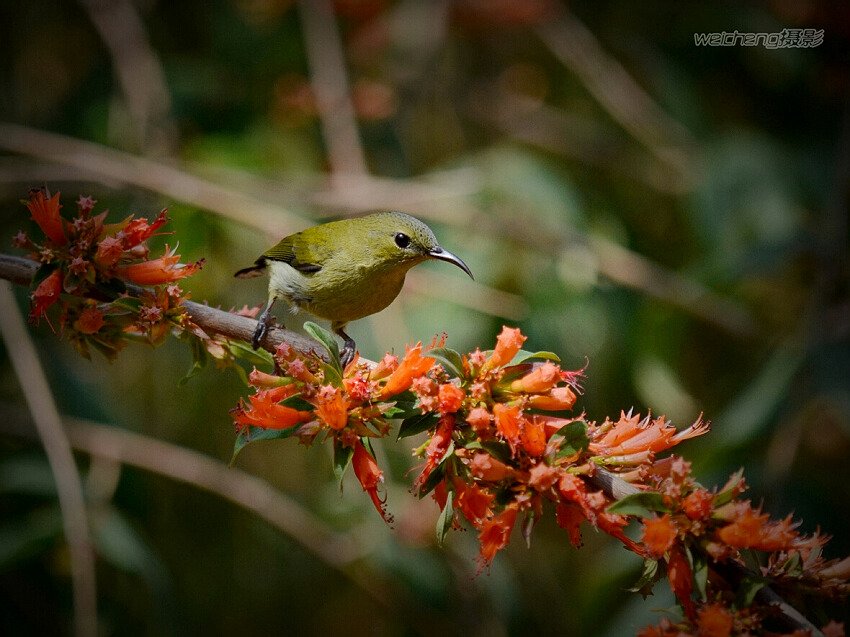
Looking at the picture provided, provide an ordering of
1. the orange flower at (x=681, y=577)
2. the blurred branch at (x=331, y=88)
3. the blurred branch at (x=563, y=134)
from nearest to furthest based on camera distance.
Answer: the orange flower at (x=681, y=577) < the blurred branch at (x=331, y=88) < the blurred branch at (x=563, y=134)

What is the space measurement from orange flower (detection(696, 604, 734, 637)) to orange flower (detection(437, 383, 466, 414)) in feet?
2.16

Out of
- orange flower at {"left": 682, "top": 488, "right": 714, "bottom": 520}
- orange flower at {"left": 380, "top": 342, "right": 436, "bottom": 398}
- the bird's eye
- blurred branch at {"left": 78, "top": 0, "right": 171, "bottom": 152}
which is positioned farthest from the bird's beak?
blurred branch at {"left": 78, "top": 0, "right": 171, "bottom": 152}

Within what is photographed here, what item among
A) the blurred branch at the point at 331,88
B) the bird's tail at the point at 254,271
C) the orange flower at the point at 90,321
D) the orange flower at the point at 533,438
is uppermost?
the blurred branch at the point at 331,88

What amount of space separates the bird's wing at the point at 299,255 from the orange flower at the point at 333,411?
4.98 feet

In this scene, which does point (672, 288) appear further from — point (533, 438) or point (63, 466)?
point (63, 466)

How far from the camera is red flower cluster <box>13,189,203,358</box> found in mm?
1714

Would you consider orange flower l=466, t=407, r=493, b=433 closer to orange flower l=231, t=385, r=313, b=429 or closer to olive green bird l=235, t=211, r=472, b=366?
orange flower l=231, t=385, r=313, b=429

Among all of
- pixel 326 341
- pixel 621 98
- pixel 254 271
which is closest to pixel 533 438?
pixel 326 341

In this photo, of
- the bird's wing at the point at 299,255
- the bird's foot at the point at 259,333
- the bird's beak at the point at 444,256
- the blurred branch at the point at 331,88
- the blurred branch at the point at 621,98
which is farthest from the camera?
the blurred branch at the point at 621,98

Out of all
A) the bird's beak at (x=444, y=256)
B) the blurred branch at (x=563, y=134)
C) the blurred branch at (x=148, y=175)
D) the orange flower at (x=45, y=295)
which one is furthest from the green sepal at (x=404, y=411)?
the blurred branch at (x=563, y=134)

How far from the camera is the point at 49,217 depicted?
172 centimetres

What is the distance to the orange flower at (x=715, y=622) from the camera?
1437mm

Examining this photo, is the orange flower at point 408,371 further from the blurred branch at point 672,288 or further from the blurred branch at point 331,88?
the blurred branch at point 331,88

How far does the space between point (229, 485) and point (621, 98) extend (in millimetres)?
4145
